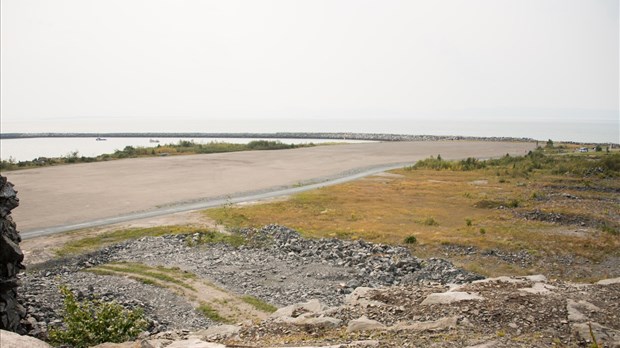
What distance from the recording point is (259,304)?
74.4 feet

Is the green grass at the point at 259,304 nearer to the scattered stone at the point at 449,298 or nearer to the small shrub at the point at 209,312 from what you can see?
the small shrub at the point at 209,312

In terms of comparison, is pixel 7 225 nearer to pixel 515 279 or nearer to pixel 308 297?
pixel 308 297

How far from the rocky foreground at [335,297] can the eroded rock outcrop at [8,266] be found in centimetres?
90

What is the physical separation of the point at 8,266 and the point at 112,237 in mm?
16487

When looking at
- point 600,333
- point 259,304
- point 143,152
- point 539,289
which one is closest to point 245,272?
point 259,304

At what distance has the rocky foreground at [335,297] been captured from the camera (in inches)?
531

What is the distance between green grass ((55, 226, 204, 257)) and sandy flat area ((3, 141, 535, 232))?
23.1 feet

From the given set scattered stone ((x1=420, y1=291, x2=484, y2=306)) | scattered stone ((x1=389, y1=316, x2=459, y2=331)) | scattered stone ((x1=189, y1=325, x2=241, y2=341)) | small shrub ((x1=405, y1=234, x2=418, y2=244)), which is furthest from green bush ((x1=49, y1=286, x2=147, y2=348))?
small shrub ((x1=405, y1=234, x2=418, y2=244))

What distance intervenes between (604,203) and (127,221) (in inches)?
1789

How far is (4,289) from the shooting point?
1789 centimetres

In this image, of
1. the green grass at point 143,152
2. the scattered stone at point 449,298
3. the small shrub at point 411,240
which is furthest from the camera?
the green grass at point 143,152

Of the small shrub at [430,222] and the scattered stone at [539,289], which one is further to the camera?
the small shrub at [430,222]

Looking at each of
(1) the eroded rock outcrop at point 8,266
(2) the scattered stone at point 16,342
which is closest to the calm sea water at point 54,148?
(1) the eroded rock outcrop at point 8,266

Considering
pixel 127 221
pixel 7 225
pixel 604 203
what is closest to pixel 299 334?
pixel 7 225
